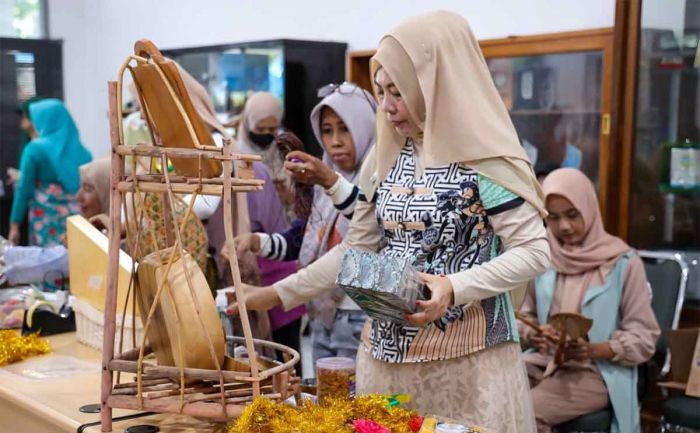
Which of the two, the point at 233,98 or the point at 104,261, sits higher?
the point at 233,98

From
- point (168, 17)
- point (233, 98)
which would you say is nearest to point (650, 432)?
point (233, 98)

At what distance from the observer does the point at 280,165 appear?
3.71m

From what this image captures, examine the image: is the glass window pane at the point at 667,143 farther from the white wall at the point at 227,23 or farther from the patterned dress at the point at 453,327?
the patterned dress at the point at 453,327

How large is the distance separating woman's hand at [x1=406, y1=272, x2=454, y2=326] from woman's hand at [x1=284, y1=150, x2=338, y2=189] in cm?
77

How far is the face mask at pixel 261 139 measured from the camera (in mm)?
4422

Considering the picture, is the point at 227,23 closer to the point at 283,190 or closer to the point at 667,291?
the point at 283,190

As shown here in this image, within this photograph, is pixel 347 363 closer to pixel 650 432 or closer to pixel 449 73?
pixel 449 73

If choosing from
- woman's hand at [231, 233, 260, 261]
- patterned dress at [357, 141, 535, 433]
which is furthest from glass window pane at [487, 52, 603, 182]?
patterned dress at [357, 141, 535, 433]

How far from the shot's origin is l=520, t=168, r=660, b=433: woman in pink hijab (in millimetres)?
2902

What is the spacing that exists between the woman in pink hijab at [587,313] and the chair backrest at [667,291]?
9.2 inches

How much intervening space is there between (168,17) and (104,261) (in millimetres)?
5019

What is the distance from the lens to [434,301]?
1.67 m

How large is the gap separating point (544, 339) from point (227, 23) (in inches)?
165

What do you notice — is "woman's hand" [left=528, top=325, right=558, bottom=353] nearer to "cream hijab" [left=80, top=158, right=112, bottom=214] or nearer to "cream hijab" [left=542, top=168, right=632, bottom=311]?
"cream hijab" [left=542, top=168, right=632, bottom=311]
